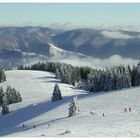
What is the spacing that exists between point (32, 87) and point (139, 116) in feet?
376

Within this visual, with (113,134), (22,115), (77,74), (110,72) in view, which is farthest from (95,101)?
(77,74)

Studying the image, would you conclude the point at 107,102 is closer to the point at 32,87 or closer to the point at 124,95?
the point at 124,95

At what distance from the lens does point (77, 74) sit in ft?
643

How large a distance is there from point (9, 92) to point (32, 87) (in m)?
40.8

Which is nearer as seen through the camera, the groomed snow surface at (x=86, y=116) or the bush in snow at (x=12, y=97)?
the groomed snow surface at (x=86, y=116)

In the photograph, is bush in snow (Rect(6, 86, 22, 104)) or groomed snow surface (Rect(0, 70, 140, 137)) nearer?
groomed snow surface (Rect(0, 70, 140, 137))

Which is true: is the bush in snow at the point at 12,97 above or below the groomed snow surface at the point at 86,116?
below

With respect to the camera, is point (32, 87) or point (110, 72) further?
point (32, 87)

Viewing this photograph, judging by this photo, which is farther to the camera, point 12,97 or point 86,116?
point 12,97

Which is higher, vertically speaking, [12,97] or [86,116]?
[86,116]

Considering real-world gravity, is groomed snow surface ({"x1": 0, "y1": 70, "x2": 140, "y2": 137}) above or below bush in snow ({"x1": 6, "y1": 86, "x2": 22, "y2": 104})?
above

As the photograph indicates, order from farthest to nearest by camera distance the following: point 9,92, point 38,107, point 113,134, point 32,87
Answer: point 32,87
point 9,92
point 38,107
point 113,134

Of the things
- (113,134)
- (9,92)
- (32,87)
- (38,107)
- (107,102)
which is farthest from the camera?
(32,87)

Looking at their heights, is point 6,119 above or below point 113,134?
below
